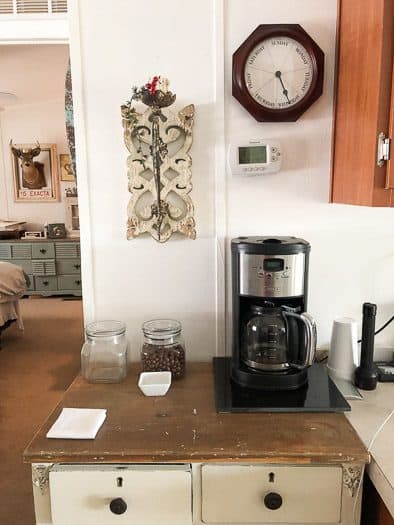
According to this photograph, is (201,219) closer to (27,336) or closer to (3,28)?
(3,28)

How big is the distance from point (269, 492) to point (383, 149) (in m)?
0.88

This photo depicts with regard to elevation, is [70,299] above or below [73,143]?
below

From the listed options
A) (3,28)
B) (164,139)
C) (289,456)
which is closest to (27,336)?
(3,28)

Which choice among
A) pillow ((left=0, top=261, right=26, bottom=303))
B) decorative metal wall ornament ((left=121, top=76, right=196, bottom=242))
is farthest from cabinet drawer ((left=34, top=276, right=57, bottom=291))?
decorative metal wall ornament ((left=121, top=76, right=196, bottom=242))

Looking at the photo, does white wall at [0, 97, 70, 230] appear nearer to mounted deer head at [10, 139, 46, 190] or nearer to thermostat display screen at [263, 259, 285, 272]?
mounted deer head at [10, 139, 46, 190]

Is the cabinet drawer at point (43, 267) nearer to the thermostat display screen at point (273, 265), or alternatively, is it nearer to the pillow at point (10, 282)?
the pillow at point (10, 282)

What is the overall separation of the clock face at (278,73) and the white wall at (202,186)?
7 cm

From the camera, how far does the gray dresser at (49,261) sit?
5438 millimetres

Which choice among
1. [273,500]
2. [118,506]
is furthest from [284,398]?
[118,506]

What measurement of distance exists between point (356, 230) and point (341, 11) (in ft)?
2.23

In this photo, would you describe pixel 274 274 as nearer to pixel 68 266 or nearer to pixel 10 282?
pixel 10 282

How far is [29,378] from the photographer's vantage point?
331 cm

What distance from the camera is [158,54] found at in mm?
1411

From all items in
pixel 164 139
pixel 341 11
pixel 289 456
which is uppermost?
pixel 341 11
